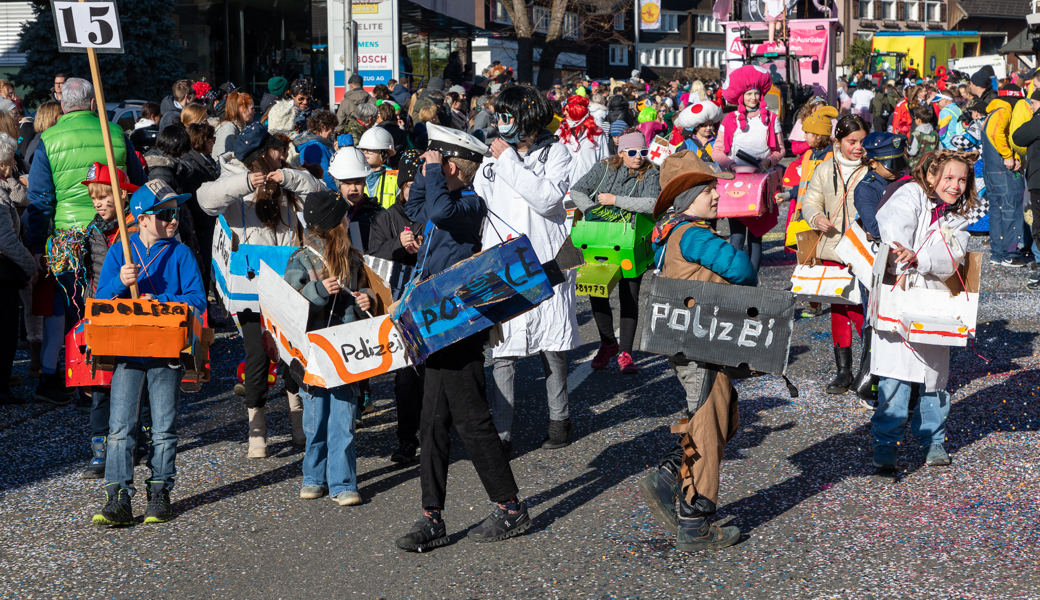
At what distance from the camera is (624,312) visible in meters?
8.03

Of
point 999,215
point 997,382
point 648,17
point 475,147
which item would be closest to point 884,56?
point 648,17

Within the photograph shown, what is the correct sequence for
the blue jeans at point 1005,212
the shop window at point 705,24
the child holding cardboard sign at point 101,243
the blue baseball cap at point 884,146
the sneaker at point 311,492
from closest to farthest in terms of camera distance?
the sneaker at point 311,492 → the child holding cardboard sign at point 101,243 → the blue baseball cap at point 884,146 → the blue jeans at point 1005,212 → the shop window at point 705,24

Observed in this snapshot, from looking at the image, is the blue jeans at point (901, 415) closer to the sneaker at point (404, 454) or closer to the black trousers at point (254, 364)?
the sneaker at point (404, 454)

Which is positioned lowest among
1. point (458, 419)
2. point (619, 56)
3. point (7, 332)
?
point (7, 332)

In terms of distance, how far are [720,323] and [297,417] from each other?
9.70 feet

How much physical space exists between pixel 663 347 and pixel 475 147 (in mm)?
1366

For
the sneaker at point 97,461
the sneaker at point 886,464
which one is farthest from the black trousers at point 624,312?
the sneaker at point 97,461

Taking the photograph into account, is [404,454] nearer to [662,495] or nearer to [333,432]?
[333,432]

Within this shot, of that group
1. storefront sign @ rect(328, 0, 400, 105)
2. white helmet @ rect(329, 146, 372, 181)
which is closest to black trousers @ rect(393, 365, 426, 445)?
white helmet @ rect(329, 146, 372, 181)

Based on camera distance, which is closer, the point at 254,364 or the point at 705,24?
the point at 254,364

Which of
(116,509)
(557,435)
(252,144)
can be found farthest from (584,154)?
(116,509)

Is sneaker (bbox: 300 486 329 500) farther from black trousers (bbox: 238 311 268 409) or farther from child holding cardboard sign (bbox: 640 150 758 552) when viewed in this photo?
child holding cardboard sign (bbox: 640 150 758 552)

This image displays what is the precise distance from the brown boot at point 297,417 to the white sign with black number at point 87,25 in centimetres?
220

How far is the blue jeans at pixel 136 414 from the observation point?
5125 mm
